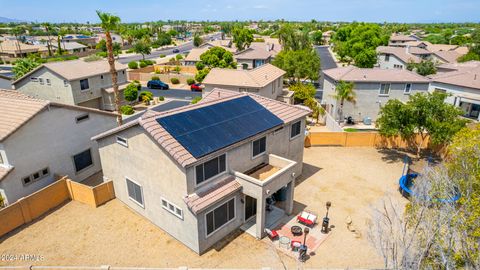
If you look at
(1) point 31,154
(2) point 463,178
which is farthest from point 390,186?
(1) point 31,154

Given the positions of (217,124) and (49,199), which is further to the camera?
(49,199)

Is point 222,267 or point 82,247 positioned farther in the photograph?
point 82,247

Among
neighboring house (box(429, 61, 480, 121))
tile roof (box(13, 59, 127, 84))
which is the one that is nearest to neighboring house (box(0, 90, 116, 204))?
tile roof (box(13, 59, 127, 84))

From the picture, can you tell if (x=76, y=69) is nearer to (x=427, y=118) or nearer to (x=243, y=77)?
(x=243, y=77)

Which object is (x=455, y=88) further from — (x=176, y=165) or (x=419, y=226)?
(x=176, y=165)

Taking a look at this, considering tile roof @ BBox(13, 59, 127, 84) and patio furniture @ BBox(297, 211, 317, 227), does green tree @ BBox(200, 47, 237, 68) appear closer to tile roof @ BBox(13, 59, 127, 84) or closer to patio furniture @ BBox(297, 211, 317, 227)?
tile roof @ BBox(13, 59, 127, 84)

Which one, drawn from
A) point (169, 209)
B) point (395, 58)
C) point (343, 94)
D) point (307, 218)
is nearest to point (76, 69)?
point (169, 209)

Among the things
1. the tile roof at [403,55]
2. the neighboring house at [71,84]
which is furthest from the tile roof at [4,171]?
the tile roof at [403,55]
